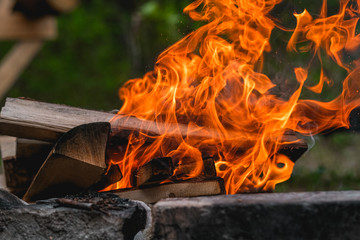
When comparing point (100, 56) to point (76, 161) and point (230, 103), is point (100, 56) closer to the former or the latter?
point (230, 103)

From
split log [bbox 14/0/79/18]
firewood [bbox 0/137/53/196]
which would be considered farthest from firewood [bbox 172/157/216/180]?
split log [bbox 14/0/79/18]

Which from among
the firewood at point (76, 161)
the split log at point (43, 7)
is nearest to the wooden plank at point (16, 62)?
the split log at point (43, 7)

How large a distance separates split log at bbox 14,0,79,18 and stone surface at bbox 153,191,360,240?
343cm

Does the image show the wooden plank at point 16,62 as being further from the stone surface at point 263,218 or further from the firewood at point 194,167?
the stone surface at point 263,218

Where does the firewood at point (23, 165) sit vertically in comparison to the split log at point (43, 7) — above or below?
below

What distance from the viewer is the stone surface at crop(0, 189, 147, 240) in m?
1.70

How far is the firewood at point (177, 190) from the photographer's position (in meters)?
2.02

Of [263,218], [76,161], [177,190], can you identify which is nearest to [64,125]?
[76,161]

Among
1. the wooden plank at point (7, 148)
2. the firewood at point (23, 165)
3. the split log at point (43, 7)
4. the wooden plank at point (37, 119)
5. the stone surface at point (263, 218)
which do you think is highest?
the split log at point (43, 7)

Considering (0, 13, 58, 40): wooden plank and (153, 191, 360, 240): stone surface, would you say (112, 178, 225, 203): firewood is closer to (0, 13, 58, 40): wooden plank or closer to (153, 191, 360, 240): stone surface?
(153, 191, 360, 240): stone surface

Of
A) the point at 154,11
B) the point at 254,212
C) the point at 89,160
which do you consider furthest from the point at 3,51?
the point at 254,212

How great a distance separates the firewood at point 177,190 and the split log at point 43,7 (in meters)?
2.91

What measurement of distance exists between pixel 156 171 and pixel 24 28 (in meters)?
3.46

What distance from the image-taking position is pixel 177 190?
207cm
